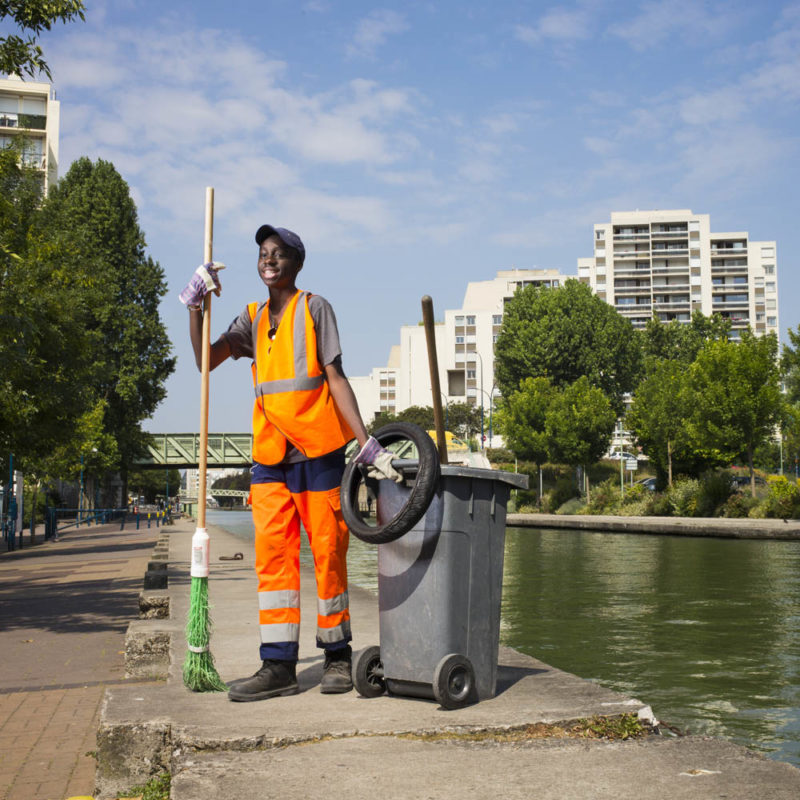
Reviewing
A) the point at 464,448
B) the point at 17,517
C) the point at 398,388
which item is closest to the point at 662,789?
the point at 17,517

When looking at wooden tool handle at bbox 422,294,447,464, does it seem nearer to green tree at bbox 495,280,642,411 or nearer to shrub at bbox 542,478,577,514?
shrub at bbox 542,478,577,514

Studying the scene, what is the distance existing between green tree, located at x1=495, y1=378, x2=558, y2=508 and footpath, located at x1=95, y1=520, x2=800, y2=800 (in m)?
49.5

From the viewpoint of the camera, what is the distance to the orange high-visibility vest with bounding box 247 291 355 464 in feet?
14.1

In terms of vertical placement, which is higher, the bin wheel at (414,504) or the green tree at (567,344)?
the green tree at (567,344)

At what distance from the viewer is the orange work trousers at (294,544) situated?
167 inches

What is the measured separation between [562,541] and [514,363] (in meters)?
44.2

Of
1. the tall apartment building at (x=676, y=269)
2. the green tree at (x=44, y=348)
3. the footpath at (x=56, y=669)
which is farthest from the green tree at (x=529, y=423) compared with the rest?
the tall apartment building at (x=676, y=269)

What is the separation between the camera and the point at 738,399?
3478cm

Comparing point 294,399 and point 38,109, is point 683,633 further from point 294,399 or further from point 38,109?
point 38,109

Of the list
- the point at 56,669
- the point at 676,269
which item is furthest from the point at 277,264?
the point at 676,269

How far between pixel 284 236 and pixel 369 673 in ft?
6.81

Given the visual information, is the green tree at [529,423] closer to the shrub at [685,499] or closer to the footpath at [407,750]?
the shrub at [685,499]

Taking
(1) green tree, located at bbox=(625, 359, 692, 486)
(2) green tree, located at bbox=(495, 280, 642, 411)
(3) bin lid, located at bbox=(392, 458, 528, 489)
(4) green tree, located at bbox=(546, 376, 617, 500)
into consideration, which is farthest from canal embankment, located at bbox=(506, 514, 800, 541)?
(2) green tree, located at bbox=(495, 280, 642, 411)

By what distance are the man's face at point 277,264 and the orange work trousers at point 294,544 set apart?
2.92ft
